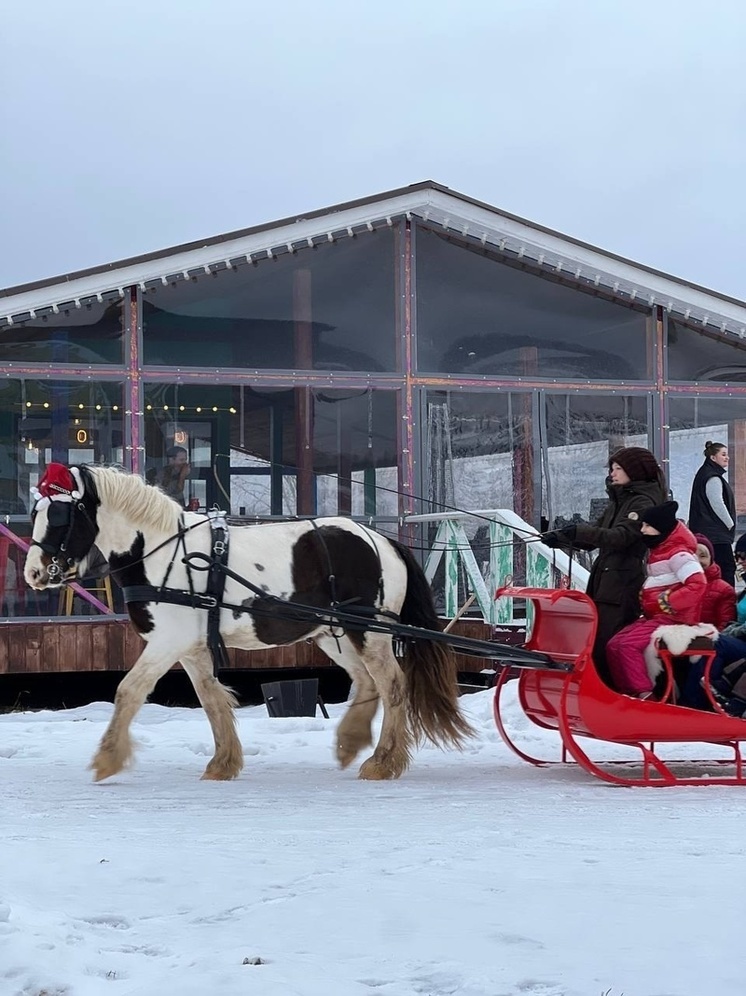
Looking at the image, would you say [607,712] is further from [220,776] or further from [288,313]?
[288,313]

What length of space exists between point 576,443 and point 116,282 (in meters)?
4.79

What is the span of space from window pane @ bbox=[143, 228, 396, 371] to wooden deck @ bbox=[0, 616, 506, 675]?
2484mm

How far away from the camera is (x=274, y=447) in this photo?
40.5 feet

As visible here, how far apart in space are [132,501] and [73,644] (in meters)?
4.83

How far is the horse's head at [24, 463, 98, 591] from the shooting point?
699cm

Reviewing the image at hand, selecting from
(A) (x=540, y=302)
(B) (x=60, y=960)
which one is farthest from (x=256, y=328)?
(B) (x=60, y=960)

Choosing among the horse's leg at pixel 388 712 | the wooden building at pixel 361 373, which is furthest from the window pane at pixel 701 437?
the horse's leg at pixel 388 712

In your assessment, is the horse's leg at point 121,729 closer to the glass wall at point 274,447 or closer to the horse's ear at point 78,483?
the horse's ear at point 78,483

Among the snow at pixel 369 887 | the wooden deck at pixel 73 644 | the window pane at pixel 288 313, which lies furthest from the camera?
the window pane at pixel 288 313

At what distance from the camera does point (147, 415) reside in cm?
1210

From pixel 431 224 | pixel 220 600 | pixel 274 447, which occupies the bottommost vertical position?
pixel 220 600

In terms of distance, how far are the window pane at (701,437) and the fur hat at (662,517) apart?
23.0 ft

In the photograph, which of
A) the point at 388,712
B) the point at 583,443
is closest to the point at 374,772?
the point at 388,712

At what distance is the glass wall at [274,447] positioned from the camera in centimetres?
1208
